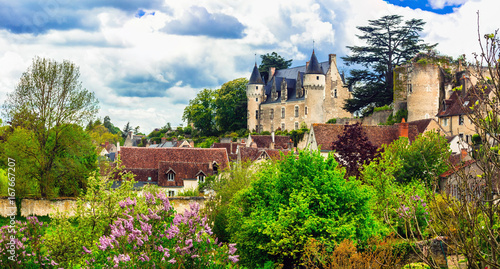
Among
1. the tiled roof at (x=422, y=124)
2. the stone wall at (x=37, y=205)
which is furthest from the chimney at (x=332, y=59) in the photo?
the stone wall at (x=37, y=205)

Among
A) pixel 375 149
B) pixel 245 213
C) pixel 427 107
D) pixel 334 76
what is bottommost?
pixel 245 213

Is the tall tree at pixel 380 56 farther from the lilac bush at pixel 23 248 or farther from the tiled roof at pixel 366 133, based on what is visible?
the lilac bush at pixel 23 248

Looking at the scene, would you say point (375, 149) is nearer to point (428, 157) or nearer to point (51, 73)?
point (428, 157)

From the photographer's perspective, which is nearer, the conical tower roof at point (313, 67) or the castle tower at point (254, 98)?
the conical tower roof at point (313, 67)

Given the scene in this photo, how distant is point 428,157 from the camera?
30.7 metres

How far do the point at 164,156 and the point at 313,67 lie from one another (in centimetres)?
3430

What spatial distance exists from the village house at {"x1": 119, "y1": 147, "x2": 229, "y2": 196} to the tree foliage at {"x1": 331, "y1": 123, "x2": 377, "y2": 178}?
9.60 metres

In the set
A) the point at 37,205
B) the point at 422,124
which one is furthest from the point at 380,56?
the point at 37,205

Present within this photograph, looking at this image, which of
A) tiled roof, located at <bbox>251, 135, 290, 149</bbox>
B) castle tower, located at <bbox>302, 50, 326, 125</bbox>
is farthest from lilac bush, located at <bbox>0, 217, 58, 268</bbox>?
castle tower, located at <bbox>302, 50, 326, 125</bbox>

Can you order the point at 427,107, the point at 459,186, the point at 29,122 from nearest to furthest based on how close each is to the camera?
the point at 459,186, the point at 29,122, the point at 427,107

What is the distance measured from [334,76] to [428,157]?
46.1 meters

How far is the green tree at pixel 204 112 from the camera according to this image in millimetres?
85312

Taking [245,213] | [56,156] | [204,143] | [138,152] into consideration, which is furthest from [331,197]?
[204,143]

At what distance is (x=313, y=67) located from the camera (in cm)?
7294
